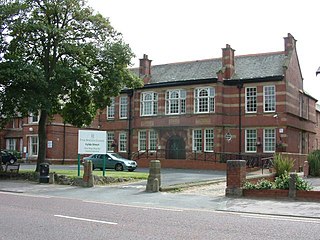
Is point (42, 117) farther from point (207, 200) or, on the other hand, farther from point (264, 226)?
point (264, 226)

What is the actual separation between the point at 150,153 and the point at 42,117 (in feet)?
52.7

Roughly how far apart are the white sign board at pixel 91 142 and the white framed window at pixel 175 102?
16746 mm

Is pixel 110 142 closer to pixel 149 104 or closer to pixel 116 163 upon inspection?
pixel 149 104

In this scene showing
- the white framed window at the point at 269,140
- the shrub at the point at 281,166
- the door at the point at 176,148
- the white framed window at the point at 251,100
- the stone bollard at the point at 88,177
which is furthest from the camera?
the door at the point at 176,148

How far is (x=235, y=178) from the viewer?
54.6 ft

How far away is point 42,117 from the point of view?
27438 mm

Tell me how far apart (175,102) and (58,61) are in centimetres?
1607

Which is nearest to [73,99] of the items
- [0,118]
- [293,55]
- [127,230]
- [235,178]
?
[0,118]

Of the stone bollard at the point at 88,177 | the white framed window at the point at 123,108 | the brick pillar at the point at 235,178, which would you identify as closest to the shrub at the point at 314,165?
the brick pillar at the point at 235,178

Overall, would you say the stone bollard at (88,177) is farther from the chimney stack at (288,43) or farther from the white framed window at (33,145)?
the white framed window at (33,145)

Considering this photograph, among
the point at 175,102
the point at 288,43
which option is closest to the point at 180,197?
the point at 175,102

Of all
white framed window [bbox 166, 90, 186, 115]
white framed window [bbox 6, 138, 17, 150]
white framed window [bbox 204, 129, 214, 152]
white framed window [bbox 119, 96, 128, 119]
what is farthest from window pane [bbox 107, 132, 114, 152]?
white framed window [bbox 6, 138, 17, 150]

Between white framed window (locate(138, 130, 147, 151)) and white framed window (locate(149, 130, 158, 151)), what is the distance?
582 millimetres

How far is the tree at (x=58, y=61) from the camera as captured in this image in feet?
80.4
